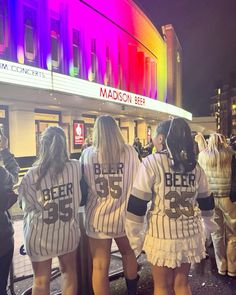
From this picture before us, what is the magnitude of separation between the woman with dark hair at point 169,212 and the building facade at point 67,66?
29.5 feet

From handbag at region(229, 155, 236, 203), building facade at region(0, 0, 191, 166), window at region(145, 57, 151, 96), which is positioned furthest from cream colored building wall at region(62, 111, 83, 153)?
handbag at region(229, 155, 236, 203)

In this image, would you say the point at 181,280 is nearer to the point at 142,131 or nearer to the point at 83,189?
the point at 83,189

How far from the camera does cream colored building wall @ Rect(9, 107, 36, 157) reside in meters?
15.7

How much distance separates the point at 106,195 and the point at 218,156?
1.77 metres

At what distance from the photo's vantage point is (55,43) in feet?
54.9

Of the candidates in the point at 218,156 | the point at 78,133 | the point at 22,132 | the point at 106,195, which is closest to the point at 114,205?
the point at 106,195

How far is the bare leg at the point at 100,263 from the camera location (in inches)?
113

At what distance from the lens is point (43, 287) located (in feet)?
8.57

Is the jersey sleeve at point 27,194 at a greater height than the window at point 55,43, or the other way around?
the window at point 55,43

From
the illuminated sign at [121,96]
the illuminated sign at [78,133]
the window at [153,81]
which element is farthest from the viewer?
the window at [153,81]

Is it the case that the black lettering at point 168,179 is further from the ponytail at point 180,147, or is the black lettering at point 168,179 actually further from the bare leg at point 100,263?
the bare leg at point 100,263

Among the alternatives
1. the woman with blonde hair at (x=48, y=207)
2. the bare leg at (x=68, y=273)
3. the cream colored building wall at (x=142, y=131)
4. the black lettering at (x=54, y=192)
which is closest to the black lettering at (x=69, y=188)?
the woman with blonde hair at (x=48, y=207)

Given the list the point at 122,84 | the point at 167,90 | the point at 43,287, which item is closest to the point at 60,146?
the point at 43,287

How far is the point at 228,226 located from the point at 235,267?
48 cm
